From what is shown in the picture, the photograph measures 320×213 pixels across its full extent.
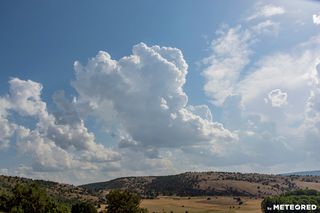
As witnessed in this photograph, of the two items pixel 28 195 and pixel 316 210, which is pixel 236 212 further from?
pixel 28 195

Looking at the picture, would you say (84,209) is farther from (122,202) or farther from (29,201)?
(122,202)

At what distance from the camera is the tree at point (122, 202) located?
357 ft

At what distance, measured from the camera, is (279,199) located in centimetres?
17038

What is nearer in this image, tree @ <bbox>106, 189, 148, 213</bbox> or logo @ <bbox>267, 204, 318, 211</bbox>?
tree @ <bbox>106, 189, 148, 213</bbox>

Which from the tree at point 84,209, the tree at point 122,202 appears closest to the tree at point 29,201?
the tree at point 84,209

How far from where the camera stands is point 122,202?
109 metres

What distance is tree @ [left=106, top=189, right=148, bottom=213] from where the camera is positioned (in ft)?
357

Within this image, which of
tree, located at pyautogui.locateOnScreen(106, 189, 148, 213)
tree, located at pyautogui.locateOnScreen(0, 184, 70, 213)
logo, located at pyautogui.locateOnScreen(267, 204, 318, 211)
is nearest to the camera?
tree, located at pyautogui.locateOnScreen(106, 189, 148, 213)

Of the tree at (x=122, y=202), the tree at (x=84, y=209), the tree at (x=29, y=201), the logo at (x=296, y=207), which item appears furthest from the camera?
the logo at (x=296, y=207)

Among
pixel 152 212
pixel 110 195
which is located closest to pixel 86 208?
pixel 110 195

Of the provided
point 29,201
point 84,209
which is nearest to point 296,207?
point 84,209

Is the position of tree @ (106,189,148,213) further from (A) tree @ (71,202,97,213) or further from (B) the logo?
(B) the logo

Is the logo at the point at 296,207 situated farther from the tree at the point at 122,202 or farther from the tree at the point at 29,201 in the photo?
the tree at the point at 29,201

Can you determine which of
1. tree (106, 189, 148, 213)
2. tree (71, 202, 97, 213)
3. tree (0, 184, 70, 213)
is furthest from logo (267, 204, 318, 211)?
tree (0, 184, 70, 213)
